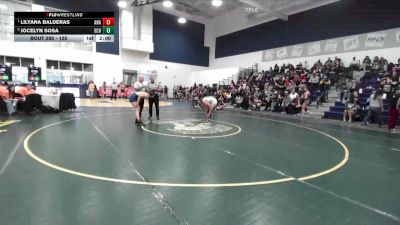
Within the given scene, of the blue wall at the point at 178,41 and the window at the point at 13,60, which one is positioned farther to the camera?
the blue wall at the point at 178,41

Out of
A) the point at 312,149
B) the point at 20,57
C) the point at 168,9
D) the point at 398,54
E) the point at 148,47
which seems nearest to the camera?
the point at 312,149

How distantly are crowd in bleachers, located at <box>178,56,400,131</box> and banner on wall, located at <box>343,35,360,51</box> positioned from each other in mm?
1225

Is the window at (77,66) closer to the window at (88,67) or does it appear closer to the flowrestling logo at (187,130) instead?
the window at (88,67)

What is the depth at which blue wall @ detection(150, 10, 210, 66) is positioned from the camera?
27.3m

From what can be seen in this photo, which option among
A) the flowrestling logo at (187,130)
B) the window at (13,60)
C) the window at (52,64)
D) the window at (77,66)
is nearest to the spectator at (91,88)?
the window at (77,66)

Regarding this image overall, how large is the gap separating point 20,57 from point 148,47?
10.6 m

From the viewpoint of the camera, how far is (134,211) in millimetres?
2766

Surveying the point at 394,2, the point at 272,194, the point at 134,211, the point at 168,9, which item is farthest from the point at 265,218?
the point at 168,9

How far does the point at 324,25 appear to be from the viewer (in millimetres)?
19047

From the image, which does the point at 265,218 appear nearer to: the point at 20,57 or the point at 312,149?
the point at 312,149

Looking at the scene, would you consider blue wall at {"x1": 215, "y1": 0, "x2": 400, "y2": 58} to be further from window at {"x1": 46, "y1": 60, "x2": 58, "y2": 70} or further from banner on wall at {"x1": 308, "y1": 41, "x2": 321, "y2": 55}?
window at {"x1": 46, "y1": 60, "x2": 58, "y2": 70}

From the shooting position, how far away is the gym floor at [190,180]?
273 centimetres

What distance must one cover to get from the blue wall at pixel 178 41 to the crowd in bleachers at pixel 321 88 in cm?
1110
